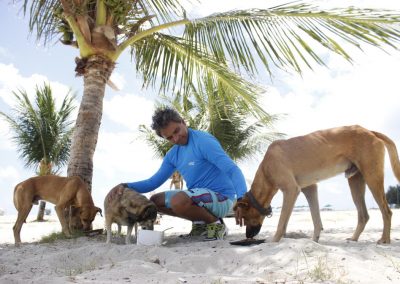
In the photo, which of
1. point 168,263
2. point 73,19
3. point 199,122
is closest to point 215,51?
point 73,19

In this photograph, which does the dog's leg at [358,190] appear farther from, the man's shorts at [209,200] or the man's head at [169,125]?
the man's head at [169,125]

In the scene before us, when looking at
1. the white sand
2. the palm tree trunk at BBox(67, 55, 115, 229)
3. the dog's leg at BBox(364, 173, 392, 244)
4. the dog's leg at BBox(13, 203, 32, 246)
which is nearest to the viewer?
the white sand

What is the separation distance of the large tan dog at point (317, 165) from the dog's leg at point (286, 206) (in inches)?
0.4

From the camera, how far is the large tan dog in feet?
14.0

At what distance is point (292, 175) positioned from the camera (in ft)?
14.1

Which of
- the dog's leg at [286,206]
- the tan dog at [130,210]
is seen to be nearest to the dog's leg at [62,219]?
the tan dog at [130,210]

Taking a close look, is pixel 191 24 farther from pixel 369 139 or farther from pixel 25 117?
pixel 25 117

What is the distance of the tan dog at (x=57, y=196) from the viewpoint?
6.04 metres

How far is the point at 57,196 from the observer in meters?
6.29

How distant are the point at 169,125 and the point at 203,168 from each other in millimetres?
690

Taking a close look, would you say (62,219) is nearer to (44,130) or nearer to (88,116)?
(88,116)

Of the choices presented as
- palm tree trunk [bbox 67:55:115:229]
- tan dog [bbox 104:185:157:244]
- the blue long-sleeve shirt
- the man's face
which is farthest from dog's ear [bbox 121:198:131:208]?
palm tree trunk [bbox 67:55:115:229]

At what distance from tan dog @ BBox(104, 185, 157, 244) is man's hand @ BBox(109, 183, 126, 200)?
0.04 ft

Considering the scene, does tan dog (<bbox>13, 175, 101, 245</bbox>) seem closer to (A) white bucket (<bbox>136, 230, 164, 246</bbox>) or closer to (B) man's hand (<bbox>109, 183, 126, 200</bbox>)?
(B) man's hand (<bbox>109, 183, 126, 200</bbox>)
